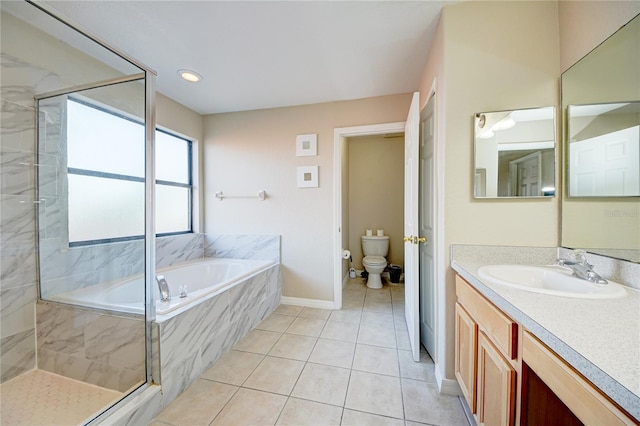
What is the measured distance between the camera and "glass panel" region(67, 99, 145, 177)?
1.68 meters

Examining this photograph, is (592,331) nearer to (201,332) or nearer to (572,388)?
(572,388)

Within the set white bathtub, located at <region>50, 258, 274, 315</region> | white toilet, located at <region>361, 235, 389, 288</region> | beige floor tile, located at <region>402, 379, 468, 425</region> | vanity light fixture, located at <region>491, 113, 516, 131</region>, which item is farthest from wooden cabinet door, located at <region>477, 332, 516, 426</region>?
white toilet, located at <region>361, 235, 389, 288</region>

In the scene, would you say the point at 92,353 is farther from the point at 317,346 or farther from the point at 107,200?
the point at 317,346

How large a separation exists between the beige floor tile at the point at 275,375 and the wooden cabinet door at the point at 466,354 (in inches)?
39.4

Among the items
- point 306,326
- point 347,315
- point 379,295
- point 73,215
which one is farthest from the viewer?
point 379,295

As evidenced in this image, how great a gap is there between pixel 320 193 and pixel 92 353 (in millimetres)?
2202

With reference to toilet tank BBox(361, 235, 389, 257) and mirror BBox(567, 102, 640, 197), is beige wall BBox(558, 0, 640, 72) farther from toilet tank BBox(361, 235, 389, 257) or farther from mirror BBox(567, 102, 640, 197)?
toilet tank BBox(361, 235, 389, 257)

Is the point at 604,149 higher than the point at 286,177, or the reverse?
the point at 286,177

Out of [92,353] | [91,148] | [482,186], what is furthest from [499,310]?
[91,148]

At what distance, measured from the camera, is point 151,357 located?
1.37 metres

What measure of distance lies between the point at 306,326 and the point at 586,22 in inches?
108

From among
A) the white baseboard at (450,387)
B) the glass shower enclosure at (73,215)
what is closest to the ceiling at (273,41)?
the glass shower enclosure at (73,215)

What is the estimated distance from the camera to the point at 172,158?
2.74 metres

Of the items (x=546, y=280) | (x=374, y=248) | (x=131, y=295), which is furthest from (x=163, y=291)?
(x=374, y=248)
